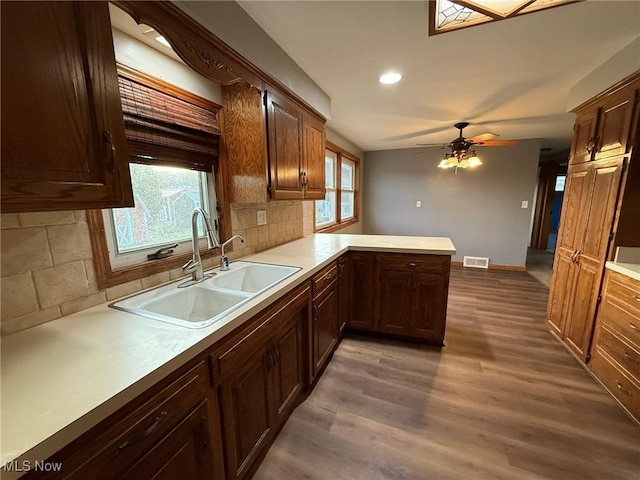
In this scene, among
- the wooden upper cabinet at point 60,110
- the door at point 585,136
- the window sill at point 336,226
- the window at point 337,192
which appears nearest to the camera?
the wooden upper cabinet at point 60,110

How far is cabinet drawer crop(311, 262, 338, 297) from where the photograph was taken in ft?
5.86

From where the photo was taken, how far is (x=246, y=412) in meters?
1.19

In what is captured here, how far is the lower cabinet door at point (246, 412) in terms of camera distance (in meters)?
1.06

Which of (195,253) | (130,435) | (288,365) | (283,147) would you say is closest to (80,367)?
(130,435)

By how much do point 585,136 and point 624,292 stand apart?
1353mm

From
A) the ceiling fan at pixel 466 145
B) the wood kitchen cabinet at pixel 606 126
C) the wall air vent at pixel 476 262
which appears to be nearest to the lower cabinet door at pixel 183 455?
the wood kitchen cabinet at pixel 606 126

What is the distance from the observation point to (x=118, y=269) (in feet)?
4.03

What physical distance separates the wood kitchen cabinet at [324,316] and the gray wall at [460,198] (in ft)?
11.7

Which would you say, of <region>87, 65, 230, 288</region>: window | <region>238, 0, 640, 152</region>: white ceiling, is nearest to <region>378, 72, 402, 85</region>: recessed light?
<region>238, 0, 640, 152</region>: white ceiling

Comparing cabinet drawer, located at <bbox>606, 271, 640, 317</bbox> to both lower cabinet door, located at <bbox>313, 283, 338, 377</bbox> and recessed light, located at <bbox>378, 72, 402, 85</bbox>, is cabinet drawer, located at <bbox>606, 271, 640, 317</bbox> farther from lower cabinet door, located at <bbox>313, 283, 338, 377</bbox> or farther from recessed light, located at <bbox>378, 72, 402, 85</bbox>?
recessed light, located at <bbox>378, 72, 402, 85</bbox>

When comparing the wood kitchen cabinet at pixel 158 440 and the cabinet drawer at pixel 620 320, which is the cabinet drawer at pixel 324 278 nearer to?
the wood kitchen cabinet at pixel 158 440

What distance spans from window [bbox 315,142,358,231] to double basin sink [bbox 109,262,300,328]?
74.0 inches

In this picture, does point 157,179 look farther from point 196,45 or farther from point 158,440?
point 158,440

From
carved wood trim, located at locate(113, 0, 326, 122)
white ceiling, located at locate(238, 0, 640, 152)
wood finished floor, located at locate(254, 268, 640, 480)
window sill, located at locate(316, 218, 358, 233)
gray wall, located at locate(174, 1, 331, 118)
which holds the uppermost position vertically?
white ceiling, located at locate(238, 0, 640, 152)
